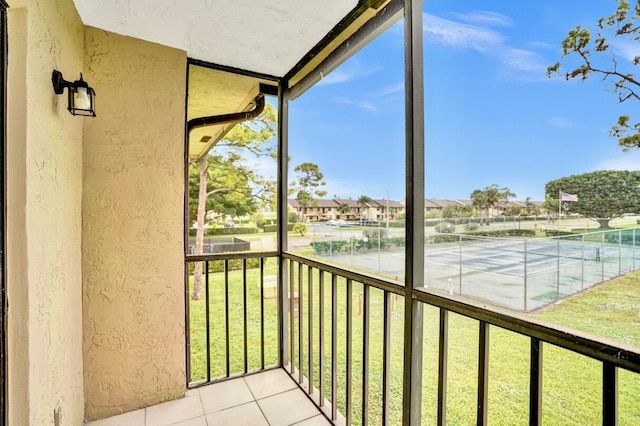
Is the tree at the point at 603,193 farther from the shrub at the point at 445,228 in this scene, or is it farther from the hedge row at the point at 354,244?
the hedge row at the point at 354,244

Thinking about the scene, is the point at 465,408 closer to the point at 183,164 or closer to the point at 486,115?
the point at 486,115

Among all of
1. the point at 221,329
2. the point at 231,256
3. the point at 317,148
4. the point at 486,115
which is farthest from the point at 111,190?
the point at 221,329

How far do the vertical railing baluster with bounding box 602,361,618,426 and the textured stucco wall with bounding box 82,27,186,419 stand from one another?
2.22 metres

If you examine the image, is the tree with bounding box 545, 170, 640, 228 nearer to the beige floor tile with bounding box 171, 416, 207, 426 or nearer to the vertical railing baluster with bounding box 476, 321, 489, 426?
the vertical railing baluster with bounding box 476, 321, 489, 426

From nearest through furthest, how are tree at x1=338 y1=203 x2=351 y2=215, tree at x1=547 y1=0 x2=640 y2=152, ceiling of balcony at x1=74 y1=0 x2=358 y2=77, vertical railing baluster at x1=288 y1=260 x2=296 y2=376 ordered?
tree at x1=547 y1=0 x2=640 y2=152 < ceiling of balcony at x1=74 y1=0 x2=358 y2=77 < tree at x1=338 y1=203 x2=351 y2=215 < vertical railing baluster at x1=288 y1=260 x2=296 y2=376

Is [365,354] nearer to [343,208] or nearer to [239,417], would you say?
[239,417]

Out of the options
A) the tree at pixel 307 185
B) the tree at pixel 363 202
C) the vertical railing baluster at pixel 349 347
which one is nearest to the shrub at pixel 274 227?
the tree at pixel 307 185

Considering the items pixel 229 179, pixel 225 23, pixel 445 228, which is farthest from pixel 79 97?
pixel 229 179

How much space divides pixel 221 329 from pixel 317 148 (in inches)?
123

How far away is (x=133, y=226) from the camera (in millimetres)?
2033

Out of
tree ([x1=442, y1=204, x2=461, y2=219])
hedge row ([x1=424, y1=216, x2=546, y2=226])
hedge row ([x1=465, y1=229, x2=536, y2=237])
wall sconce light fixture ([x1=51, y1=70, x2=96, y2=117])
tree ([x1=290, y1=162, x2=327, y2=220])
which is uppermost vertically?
wall sconce light fixture ([x1=51, y1=70, x2=96, y2=117])

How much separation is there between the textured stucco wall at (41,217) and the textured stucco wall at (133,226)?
0.17m

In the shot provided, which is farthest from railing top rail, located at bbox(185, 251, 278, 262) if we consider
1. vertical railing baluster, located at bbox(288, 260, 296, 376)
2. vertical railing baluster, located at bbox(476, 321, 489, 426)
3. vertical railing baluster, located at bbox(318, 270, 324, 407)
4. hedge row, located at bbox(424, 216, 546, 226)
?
vertical railing baluster, located at bbox(476, 321, 489, 426)

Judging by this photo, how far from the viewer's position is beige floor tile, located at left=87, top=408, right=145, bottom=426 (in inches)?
75.9
